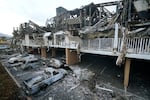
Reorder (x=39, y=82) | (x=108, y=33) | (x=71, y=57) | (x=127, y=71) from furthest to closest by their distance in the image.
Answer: (x=71, y=57) → (x=108, y=33) → (x=39, y=82) → (x=127, y=71)

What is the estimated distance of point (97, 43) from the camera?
26.9 ft

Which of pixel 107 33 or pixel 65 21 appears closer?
pixel 107 33

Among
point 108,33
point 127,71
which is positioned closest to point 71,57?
point 108,33

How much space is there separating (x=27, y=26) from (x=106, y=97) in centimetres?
2086

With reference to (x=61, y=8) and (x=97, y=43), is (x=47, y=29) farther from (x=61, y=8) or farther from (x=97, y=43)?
(x=97, y=43)

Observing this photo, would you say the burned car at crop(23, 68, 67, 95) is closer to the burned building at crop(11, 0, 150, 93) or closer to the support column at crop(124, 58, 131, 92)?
the burned building at crop(11, 0, 150, 93)

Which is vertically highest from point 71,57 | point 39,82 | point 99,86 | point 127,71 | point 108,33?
point 108,33

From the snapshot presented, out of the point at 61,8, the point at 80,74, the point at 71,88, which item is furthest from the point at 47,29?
the point at 71,88

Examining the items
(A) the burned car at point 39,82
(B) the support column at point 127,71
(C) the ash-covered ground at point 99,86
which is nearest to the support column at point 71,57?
(C) the ash-covered ground at point 99,86

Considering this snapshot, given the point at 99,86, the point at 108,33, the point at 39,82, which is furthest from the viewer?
the point at 108,33

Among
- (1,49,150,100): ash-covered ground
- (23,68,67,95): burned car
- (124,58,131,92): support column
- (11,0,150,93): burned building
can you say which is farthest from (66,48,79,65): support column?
(124,58,131,92): support column

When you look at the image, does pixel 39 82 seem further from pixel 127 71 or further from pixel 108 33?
pixel 108 33

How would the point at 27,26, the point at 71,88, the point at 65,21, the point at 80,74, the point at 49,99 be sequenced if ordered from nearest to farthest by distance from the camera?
the point at 49,99, the point at 71,88, the point at 80,74, the point at 65,21, the point at 27,26

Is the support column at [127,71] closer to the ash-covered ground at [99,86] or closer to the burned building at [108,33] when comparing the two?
the burned building at [108,33]
